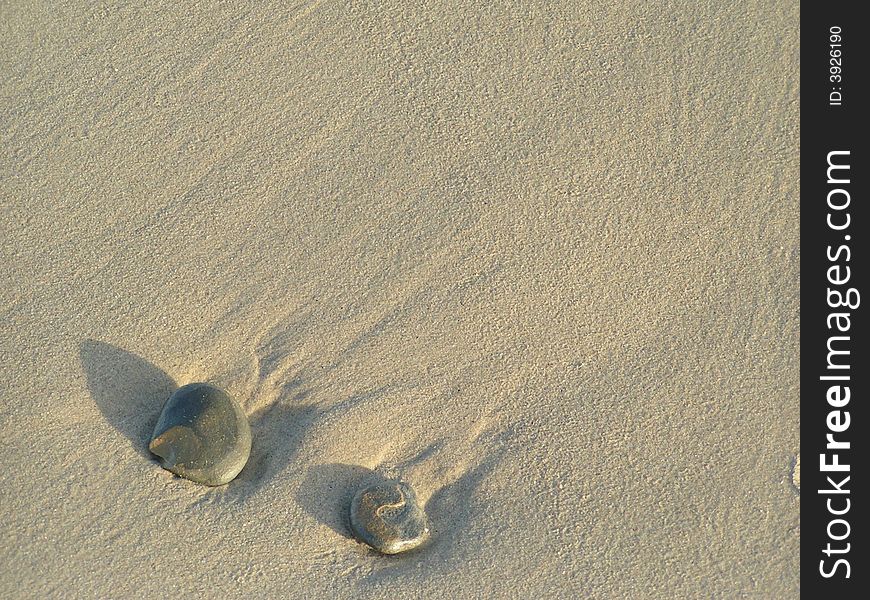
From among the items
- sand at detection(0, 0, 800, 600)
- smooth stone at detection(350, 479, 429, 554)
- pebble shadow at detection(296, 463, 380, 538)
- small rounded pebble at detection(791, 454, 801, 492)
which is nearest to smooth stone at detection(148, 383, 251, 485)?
sand at detection(0, 0, 800, 600)

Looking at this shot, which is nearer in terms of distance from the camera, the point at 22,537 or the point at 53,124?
the point at 22,537

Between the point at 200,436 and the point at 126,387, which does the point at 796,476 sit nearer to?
the point at 200,436
